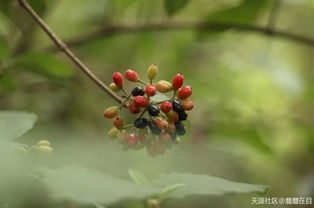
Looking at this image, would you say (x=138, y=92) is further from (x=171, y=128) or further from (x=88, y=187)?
(x=88, y=187)

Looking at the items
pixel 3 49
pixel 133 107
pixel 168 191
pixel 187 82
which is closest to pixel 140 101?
pixel 133 107

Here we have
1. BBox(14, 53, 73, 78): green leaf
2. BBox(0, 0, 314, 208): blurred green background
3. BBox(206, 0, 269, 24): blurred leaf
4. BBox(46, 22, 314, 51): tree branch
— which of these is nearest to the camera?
BBox(14, 53, 73, 78): green leaf

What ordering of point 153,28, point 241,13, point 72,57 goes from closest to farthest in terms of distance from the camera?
point 72,57 → point 241,13 → point 153,28

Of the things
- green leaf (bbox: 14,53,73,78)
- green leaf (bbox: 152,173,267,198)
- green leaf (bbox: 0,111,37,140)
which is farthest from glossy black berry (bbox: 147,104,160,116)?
green leaf (bbox: 14,53,73,78)

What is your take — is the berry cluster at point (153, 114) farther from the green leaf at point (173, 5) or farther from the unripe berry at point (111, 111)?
the green leaf at point (173, 5)

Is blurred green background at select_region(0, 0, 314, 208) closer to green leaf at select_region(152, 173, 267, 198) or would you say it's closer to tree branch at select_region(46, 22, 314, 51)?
tree branch at select_region(46, 22, 314, 51)

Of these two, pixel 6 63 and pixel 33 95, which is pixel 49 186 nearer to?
pixel 6 63

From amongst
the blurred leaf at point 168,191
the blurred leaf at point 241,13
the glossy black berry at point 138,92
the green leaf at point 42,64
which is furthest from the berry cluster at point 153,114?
the blurred leaf at point 241,13
